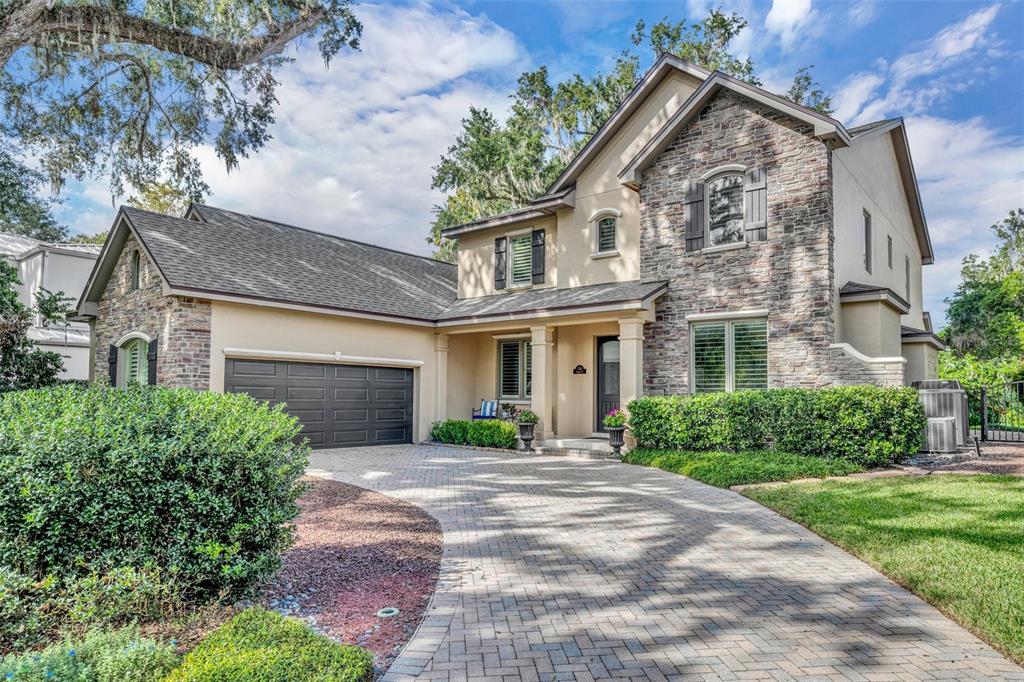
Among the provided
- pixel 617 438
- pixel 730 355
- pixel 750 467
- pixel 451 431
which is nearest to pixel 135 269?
pixel 451 431

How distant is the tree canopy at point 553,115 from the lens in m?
22.9

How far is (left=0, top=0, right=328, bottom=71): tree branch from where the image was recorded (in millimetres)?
12180

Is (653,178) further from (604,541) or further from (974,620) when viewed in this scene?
(974,620)

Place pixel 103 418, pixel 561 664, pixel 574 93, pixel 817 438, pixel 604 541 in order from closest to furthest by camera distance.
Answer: pixel 561 664 → pixel 103 418 → pixel 604 541 → pixel 817 438 → pixel 574 93

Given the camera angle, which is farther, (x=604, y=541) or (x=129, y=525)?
(x=604, y=541)

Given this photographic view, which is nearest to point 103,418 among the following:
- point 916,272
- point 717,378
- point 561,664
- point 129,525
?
point 129,525

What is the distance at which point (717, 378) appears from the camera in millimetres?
12680

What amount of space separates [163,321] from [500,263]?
8.75m

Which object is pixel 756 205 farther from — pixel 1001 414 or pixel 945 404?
pixel 1001 414

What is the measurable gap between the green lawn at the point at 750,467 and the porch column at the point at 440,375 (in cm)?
694

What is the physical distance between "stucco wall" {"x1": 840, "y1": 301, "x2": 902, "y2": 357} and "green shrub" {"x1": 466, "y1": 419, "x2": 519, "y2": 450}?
7486mm

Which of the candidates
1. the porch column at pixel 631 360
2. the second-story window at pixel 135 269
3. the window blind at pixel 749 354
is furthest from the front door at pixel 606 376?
the second-story window at pixel 135 269

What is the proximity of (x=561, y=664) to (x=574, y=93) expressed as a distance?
80.4ft

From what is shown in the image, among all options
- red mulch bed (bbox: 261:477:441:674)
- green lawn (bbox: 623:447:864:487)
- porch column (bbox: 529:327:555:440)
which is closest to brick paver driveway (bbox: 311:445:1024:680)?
red mulch bed (bbox: 261:477:441:674)
